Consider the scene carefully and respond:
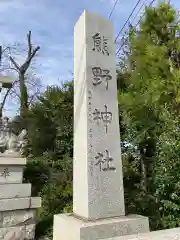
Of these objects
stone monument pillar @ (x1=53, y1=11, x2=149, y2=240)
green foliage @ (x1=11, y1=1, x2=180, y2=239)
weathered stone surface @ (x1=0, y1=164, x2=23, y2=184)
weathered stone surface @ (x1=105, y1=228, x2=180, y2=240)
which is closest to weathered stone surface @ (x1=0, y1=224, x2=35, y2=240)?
green foliage @ (x1=11, y1=1, x2=180, y2=239)

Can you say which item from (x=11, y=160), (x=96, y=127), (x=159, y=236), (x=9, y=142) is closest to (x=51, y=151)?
(x=9, y=142)

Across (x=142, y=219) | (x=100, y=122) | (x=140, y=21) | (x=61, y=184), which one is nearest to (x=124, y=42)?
(x=140, y=21)

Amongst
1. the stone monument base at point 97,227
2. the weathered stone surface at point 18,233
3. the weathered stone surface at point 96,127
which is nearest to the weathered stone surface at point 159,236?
the stone monument base at point 97,227

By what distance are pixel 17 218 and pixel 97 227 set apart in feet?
7.38

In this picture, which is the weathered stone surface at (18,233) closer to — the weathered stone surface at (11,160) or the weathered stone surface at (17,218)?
the weathered stone surface at (17,218)

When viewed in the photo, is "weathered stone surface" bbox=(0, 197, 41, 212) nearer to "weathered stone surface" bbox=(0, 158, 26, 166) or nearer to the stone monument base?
"weathered stone surface" bbox=(0, 158, 26, 166)

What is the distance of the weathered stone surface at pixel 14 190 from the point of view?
390 cm

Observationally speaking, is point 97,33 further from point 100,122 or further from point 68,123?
point 68,123

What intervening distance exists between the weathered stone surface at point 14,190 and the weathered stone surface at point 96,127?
1690 mm

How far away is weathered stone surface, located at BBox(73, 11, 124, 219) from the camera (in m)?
2.49

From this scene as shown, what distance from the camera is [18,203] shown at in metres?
3.96

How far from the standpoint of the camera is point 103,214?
2.46 m

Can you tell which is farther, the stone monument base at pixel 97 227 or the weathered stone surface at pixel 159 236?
the stone monument base at pixel 97 227

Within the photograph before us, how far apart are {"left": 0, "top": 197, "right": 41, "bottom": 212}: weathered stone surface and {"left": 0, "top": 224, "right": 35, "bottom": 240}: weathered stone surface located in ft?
1.07
